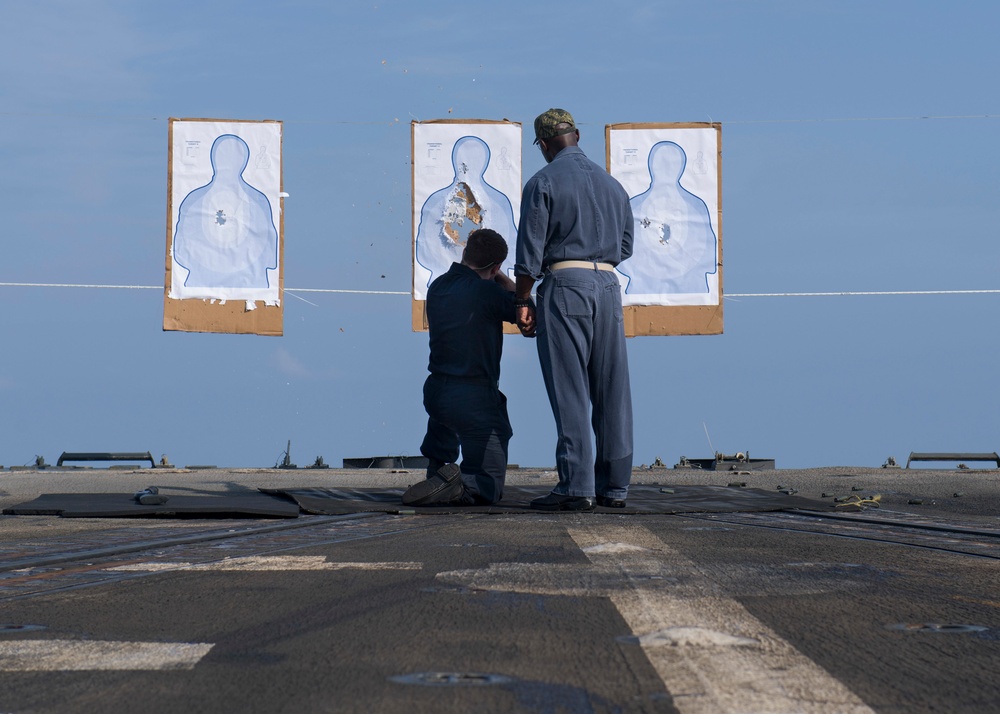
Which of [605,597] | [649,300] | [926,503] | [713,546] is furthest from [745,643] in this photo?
[649,300]

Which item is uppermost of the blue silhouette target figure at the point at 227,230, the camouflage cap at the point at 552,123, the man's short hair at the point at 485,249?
the blue silhouette target figure at the point at 227,230

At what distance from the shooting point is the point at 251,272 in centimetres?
1086

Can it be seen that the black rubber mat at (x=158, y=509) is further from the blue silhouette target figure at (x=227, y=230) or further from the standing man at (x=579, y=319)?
the blue silhouette target figure at (x=227, y=230)

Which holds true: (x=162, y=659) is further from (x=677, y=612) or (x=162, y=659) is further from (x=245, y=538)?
(x=245, y=538)

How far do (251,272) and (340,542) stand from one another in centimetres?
840

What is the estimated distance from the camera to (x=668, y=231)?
1129 cm

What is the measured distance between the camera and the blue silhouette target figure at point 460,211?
11016mm

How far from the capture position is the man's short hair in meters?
4.84

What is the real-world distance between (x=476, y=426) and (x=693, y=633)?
336 centimetres

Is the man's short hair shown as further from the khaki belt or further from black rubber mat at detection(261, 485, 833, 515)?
black rubber mat at detection(261, 485, 833, 515)

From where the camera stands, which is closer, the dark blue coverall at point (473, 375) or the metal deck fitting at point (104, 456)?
the dark blue coverall at point (473, 375)

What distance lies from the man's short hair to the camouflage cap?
1.65 ft

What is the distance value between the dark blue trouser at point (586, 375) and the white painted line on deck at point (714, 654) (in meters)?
2.40

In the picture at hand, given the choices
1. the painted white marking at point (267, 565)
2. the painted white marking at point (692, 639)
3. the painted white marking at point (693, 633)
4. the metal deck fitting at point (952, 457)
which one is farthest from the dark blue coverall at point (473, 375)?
the metal deck fitting at point (952, 457)
